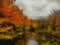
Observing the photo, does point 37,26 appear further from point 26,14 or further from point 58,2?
point 58,2

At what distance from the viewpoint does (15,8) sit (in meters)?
2.73

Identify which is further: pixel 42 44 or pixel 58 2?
pixel 58 2

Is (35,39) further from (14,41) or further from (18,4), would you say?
(18,4)

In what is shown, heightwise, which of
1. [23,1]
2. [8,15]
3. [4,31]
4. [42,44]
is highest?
[23,1]

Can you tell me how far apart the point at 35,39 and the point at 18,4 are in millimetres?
500

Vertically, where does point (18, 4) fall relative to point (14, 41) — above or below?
above

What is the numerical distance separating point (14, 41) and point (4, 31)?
18cm

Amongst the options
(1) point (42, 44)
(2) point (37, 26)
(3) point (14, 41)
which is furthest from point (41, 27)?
(3) point (14, 41)

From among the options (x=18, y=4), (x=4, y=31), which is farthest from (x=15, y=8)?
(x=4, y=31)

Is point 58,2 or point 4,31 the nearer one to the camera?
point 4,31

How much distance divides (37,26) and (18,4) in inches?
14.7

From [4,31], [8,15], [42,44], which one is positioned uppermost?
[8,15]

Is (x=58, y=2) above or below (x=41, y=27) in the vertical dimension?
above

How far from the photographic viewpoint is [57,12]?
2.78m
